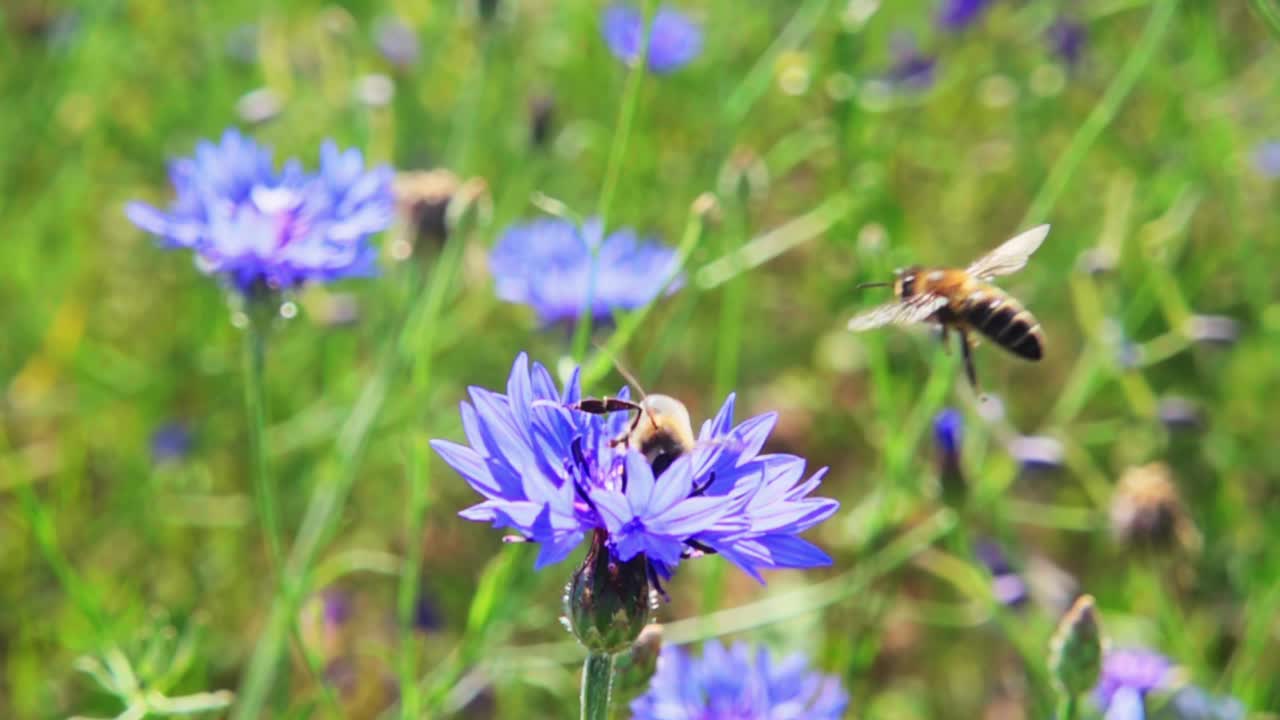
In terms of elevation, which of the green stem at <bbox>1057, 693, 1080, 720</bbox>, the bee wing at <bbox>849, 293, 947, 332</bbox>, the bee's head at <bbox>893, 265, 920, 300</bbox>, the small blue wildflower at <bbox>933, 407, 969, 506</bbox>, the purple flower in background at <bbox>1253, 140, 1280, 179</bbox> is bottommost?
the green stem at <bbox>1057, 693, 1080, 720</bbox>

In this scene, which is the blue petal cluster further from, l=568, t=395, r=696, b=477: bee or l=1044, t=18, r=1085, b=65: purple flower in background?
l=1044, t=18, r=1085, b=65: purple flower in background

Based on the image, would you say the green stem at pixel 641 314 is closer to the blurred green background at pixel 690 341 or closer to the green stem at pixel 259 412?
the blurred green background at pixel 690 341

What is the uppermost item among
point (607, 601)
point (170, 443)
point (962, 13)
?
point (962, 13)

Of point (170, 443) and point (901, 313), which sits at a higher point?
point (170, 443)

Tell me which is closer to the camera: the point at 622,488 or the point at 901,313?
the point at 622,488

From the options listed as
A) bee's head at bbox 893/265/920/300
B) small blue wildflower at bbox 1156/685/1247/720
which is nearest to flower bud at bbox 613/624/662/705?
bee's head at bbox 893/265/920/300

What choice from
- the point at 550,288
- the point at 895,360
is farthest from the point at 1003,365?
the point at 550,288

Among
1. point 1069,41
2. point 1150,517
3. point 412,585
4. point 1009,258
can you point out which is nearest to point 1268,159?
point 1069,41

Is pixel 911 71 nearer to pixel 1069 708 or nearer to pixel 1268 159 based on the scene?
pixel 1268 159
